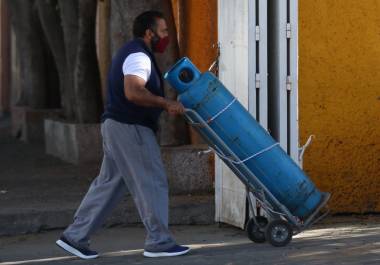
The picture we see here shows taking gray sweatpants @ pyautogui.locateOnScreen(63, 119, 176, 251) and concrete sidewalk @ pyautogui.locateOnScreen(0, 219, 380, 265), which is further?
concrete sidewalk @ pyautogui.locateOnScreen(0, 219, 380, 265)

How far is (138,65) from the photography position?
710 cm

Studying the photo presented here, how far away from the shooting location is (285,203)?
302 inches

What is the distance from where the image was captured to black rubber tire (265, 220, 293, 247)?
763 cm

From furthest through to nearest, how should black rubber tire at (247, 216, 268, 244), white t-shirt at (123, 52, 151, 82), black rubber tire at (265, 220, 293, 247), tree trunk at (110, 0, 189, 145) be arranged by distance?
tree trunk at (110, 0, 189, 145) < black rubber tire at (247, 216, 268, 244) < black rubber tire at (265, 220, 293, 247) < white t-shirt at (123, 52, 151, 82)

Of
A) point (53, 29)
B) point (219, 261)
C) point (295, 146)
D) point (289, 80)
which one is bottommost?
point (219, 261)

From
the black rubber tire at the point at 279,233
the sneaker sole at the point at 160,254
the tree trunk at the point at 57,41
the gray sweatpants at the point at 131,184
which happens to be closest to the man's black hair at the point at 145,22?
the gray sweatpants at the point at 131,184

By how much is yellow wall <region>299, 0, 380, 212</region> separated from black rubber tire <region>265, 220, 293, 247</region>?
1.33m

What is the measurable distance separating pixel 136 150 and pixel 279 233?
1.27 metres

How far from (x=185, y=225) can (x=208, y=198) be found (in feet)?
1.32

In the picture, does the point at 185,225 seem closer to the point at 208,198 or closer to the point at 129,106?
the point at 208,198

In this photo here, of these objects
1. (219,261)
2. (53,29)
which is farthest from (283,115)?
(53,29)

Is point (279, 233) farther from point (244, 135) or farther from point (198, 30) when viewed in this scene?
point (198, 30)

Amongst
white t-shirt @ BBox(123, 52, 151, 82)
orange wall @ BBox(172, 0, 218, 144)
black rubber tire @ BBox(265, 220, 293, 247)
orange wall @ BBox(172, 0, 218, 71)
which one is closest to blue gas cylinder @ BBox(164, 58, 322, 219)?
black rubber tire @ BBox(265, 220, 293, 247)

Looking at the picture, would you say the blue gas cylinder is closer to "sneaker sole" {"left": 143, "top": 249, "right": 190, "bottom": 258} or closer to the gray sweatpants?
the gray sweatpants
